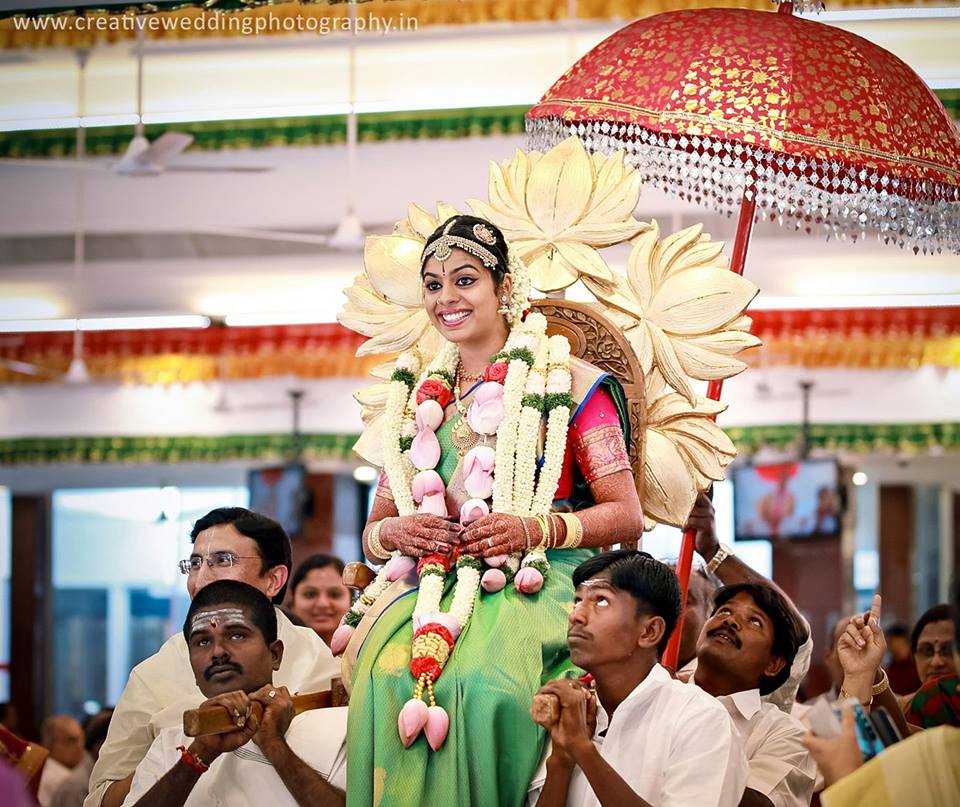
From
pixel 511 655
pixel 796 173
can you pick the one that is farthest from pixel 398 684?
pixel 796 173

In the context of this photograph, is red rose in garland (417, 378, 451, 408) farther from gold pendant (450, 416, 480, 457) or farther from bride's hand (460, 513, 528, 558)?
bride's hand (460, 513, 528, 558)

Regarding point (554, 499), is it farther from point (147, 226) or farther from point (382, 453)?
point (147, 226)

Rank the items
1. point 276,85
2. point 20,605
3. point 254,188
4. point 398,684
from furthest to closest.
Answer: point 20,605, point 254,188, point 276,85, point 398,684

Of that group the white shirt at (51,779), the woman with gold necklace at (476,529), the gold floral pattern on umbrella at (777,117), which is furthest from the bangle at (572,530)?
the white shirt at (51,779)

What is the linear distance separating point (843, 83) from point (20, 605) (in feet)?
44.8

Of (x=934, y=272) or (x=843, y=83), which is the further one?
(x=934, y=272)

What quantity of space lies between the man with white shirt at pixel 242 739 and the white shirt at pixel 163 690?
24cm

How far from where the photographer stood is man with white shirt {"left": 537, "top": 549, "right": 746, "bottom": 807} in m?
2.86

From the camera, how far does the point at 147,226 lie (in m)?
11.0

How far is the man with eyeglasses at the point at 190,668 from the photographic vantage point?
3.68 meters

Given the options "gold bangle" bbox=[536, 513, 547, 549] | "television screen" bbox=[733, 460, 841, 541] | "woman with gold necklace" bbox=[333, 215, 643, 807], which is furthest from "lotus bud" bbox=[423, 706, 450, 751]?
"television screen" bbox=[733, 460, 841, 541]

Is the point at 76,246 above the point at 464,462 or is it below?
above

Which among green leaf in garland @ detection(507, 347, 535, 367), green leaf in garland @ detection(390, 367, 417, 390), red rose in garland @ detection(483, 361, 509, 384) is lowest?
green leaf in garland @ detection(390, 367, 417, 390)

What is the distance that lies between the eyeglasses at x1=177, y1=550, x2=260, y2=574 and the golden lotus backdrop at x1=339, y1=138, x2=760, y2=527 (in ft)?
1.49
